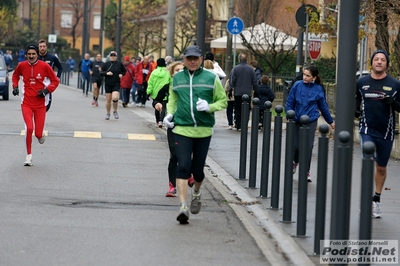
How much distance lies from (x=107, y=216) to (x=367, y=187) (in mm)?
3889

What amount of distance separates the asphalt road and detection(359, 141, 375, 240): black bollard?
4.41 ft

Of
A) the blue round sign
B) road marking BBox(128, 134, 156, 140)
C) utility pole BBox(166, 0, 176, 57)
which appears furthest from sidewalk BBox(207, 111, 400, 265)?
utility pole BBox(166, 0, 176, 57)

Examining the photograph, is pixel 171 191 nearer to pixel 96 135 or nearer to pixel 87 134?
pixel 96 135

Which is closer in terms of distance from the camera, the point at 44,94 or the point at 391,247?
the point at 391,247

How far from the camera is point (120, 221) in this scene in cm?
941

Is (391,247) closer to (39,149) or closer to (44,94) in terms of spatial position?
(44,94)

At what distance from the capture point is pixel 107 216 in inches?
382

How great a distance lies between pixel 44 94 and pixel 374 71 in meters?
6.03

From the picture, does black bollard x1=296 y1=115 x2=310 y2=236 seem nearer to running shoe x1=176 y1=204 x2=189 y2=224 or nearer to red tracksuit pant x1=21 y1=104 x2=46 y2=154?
running shoe x1=176 y1=204 x2=189 y2=224

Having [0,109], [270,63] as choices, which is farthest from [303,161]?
[270,63]

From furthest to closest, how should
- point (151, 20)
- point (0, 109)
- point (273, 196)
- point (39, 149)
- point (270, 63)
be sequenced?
point (151, 20) < point (270, 63) < point (0, 109) < point (39, 149) < point (273, 196)

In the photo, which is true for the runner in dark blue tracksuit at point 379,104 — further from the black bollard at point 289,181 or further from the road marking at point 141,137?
the road marking at point 141,137

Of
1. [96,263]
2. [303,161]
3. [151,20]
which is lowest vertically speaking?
[96,263]

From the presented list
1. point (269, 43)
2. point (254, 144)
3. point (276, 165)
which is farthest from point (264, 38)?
point (276, 165)
